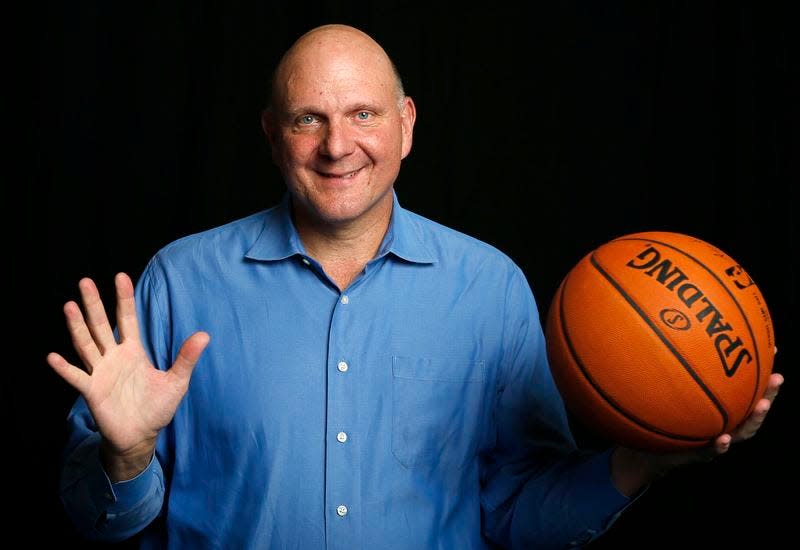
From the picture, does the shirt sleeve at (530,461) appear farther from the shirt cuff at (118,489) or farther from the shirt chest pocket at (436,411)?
the shirt cuff at (118,489)

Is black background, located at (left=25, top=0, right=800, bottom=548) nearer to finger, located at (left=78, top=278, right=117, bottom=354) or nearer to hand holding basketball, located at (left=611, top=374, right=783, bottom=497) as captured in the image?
hand holding basketball, located at (left=611, top=374, right=783, bottom=497)

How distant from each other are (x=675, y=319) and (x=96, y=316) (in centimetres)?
93

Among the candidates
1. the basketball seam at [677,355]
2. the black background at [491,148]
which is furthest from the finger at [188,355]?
the black background at [491,148]

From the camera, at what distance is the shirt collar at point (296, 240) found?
193 cm

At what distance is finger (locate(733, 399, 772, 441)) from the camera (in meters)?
1.53

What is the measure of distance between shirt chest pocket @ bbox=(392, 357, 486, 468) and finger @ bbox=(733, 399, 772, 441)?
557 millimetres

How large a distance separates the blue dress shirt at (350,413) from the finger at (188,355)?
249 millimetres

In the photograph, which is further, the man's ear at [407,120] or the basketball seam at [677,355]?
the man's ear at [407,120]

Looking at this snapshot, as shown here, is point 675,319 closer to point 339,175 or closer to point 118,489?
point 339,175

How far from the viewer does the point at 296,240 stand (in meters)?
1.94

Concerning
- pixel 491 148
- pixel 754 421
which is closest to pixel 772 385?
pixel 754 421

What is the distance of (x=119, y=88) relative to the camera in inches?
109

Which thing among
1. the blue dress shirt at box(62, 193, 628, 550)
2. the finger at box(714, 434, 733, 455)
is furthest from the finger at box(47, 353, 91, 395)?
the finger at box(714, 434, 733, 455)

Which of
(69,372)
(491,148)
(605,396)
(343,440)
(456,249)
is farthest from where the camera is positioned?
(491,148)
